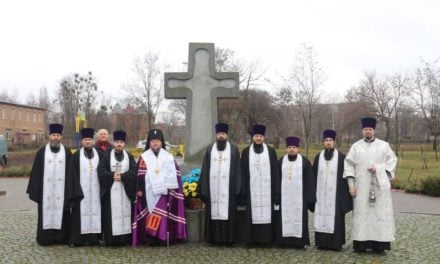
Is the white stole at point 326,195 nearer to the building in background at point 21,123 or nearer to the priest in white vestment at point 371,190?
the priest in white vestment at point 371,190

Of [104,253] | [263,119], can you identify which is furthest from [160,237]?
[263,119]

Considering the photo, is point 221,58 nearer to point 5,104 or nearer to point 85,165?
point 85,165

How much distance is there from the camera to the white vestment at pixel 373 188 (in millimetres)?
7508

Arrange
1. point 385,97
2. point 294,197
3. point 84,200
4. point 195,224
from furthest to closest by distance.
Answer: point 385,97 < point 195,224 < point 84,200 < point 294,197

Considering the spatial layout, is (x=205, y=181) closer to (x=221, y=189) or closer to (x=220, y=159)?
(x=221, y=189)

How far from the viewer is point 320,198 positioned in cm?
792

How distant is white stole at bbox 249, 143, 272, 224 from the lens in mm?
7922

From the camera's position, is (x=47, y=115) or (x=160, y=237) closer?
(x=160, y=237)

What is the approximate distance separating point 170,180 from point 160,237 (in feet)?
3.24

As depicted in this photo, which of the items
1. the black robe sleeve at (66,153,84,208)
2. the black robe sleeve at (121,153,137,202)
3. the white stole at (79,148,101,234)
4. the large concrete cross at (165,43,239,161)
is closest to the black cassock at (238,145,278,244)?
the large concrete cross at (165,43,239,161)

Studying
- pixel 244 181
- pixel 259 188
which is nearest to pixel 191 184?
pixel 244 181

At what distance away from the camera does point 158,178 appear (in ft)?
25.8

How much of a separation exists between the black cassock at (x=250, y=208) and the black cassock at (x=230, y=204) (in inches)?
5.2

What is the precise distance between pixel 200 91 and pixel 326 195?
10.9 feet
